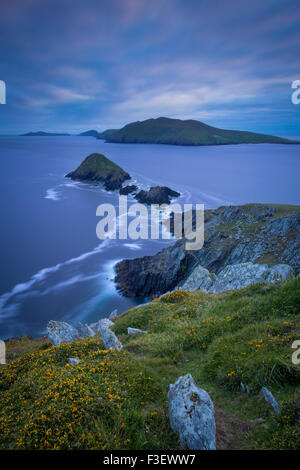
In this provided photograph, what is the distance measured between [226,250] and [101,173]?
95448 millimetres

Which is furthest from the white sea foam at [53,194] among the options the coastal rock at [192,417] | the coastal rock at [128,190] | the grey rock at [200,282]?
the coastal rock at [192,417]

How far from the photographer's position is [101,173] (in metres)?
122

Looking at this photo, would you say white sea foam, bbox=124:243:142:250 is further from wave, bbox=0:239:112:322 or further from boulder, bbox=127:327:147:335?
boulder, bbox=127:327:147:335

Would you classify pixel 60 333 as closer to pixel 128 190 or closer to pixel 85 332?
pixel 85 332

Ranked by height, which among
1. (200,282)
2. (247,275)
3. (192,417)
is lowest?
(200,282)

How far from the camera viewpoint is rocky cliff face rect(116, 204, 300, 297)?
34.2 metres

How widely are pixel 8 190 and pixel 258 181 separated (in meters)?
106

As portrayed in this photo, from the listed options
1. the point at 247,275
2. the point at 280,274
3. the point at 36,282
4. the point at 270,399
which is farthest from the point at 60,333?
the point at 36,282

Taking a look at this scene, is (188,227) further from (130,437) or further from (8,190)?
(8,190)

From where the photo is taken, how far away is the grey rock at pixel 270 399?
6.49 meters

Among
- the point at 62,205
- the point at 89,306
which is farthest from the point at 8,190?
the point at 89,306

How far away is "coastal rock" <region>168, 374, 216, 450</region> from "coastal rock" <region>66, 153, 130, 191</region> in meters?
110

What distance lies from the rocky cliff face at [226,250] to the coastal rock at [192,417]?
92.5ft

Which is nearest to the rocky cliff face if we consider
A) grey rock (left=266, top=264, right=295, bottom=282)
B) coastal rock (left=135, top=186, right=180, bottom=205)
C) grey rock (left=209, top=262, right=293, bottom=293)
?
grey rock (left=209, top=262, right=293, bottom=293)
